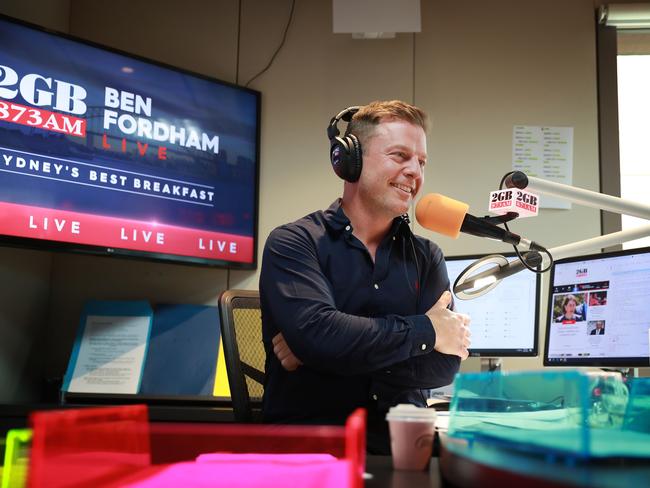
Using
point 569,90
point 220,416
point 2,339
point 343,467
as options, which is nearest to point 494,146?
point 569,90

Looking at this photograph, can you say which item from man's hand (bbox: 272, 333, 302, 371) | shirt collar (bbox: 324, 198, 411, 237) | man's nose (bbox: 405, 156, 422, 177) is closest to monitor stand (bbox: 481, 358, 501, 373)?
shirt collar (bbox: 324, 198, 411, 237)

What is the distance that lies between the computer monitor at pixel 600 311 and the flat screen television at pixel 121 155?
117 cm

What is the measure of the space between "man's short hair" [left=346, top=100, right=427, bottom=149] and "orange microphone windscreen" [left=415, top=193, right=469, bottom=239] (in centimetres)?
56

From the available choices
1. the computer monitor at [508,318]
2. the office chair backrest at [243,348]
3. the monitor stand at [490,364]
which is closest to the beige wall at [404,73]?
the computer monitor at [508,318]

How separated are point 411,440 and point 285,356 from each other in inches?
30.7

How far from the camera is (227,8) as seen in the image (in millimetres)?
2975

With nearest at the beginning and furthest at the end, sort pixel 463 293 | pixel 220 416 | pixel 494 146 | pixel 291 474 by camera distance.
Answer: pixel 291 474
pixel 463 293
pixel 220 416
pixel 494 146

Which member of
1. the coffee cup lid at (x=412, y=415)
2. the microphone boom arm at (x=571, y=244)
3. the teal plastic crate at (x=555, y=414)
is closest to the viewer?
the teal plastic crate at (x=555, y=414)

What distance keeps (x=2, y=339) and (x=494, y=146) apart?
2012 millimetres

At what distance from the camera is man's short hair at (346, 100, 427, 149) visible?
1.81 meters

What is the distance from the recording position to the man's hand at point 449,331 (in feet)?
5.17

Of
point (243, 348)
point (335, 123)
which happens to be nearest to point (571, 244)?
point (335, 123)

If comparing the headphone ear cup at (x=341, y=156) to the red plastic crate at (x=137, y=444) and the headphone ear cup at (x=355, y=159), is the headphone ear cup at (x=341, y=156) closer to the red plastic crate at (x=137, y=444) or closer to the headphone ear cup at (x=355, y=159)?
the headphone ear cup at (x=355, y=159)

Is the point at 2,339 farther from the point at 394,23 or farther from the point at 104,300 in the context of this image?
the point at 394,23
